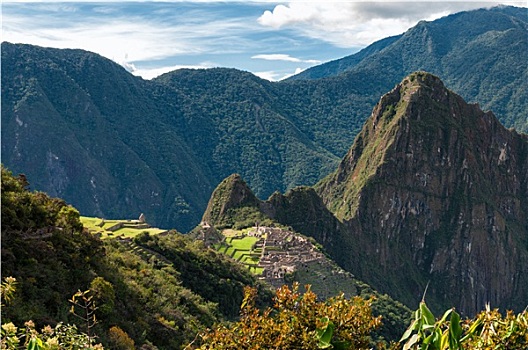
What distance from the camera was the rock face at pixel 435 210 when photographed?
102000 mm

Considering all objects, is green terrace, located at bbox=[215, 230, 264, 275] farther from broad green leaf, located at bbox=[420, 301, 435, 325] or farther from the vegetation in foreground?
broad green leaf, located at bbox=[420, 301, 435, 325]

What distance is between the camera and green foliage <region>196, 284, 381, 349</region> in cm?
915

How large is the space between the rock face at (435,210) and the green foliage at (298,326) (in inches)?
3527

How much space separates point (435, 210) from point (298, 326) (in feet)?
335

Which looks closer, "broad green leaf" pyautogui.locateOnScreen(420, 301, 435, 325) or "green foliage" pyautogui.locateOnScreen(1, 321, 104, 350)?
"broad green leaf" pyautogui.locateOnScreen(420, 301, 435, 325)

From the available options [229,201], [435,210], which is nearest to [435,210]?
[435,210]

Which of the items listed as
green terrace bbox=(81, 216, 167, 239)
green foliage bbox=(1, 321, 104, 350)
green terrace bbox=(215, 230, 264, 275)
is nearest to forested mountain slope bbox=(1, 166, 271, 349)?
green terrace bbox=(81, 216, 167, 239)

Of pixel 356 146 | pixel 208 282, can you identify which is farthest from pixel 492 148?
pixel 208 282

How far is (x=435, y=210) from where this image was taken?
4154 inches

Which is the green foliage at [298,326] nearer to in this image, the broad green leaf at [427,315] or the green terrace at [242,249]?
the broad green leaf at [427,315]

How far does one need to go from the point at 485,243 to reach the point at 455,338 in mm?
107035

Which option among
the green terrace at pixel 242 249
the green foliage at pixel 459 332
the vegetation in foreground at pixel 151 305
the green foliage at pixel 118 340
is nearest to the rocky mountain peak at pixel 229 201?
the green terrace at pixel 242 249

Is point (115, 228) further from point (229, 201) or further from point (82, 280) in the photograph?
point (229, 201)

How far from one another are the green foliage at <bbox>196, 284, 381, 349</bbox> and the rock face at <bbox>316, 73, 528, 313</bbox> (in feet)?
294
